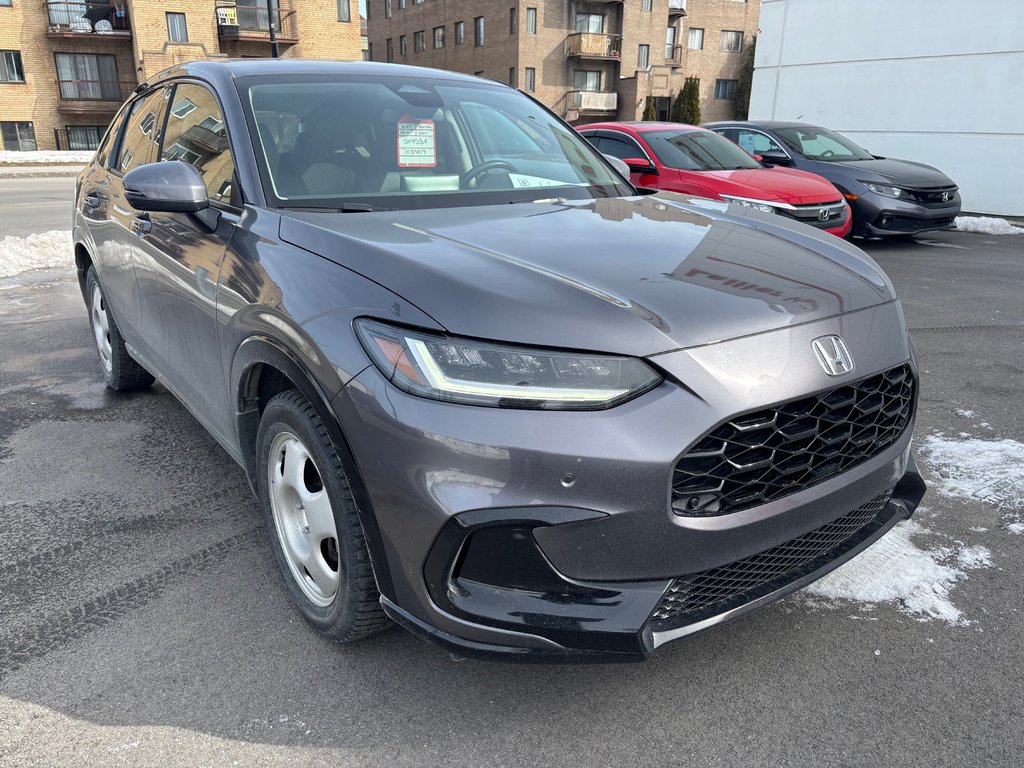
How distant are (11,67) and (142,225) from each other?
122ft

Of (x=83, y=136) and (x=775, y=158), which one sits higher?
(x=775, y=158)

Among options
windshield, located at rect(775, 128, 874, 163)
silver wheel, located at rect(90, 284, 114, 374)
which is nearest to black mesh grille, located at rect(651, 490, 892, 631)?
silver wheel, located at rect(90, 284, 114, 374)

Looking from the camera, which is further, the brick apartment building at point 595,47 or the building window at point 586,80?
the building window at point 586,80

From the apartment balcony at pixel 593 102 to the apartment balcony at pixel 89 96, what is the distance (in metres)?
21.7

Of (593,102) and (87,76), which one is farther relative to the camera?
(593,102)

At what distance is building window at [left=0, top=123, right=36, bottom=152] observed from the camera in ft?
110

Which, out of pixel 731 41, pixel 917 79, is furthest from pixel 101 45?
pixel 731 41

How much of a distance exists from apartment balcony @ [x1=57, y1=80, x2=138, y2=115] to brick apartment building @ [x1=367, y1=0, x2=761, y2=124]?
714 inches

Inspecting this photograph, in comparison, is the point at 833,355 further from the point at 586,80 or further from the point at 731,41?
the point at 731,41

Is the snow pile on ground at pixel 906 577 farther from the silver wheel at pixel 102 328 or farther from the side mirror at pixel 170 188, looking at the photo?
the silver wheel at pixel 102 328

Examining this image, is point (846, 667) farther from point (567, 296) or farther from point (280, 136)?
point (280, 136)

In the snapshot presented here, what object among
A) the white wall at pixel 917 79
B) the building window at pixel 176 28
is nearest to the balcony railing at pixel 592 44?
the building window at pixel 176 28

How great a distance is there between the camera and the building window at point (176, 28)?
33719mm

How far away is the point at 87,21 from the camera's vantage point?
110 feet
